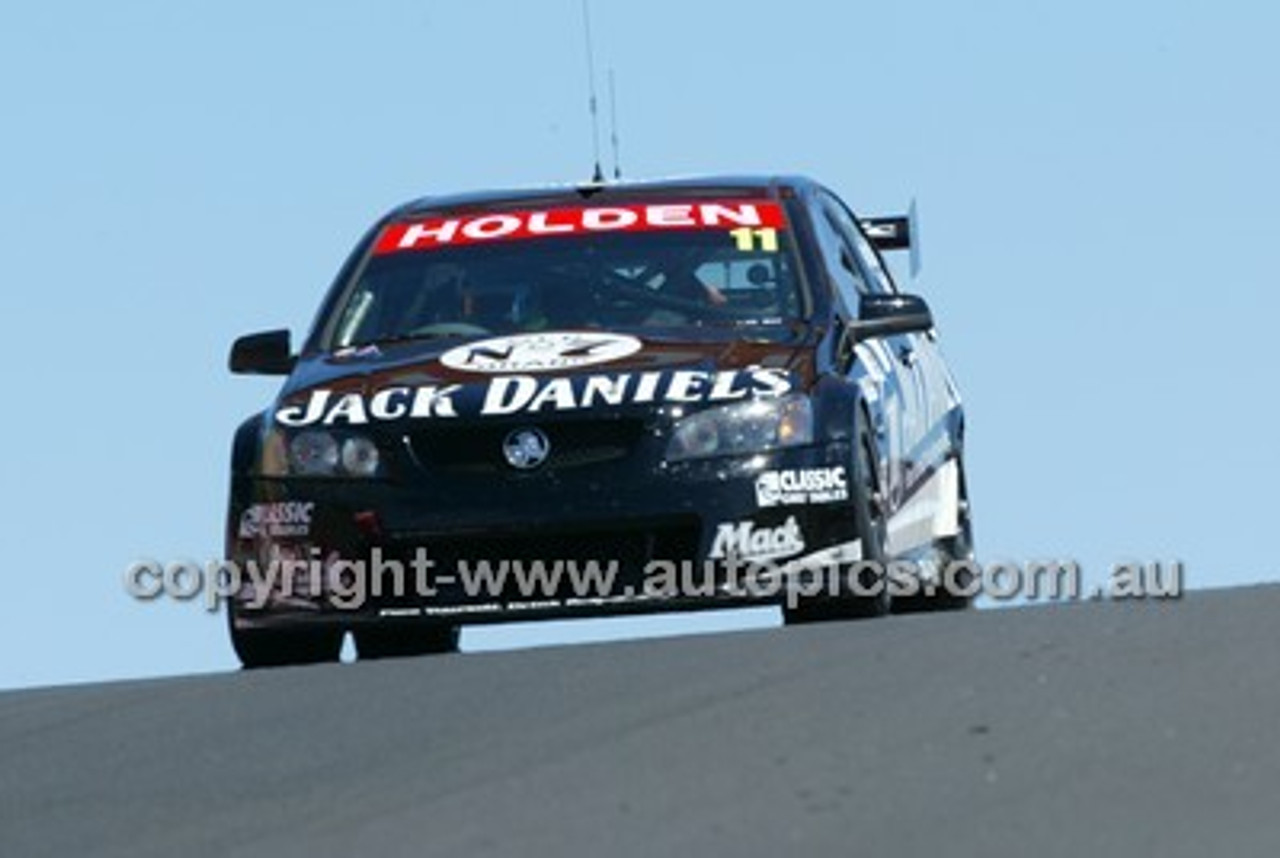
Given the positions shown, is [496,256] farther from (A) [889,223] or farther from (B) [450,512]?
(A) [889,223]

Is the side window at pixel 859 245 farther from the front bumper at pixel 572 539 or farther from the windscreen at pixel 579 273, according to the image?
the front bumper at pixel 572 539

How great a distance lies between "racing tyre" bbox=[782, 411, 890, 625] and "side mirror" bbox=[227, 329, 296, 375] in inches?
71.6

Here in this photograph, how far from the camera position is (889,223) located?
1546cm

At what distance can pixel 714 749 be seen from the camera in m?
7.44

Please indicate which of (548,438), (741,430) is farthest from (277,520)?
(741,430)

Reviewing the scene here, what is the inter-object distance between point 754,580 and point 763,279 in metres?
1.46

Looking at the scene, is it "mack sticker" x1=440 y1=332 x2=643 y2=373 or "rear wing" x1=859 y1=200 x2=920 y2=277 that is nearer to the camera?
"mack sticker" x1=440 y1=332 x2=643 y2=373

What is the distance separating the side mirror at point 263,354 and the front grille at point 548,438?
1.15m

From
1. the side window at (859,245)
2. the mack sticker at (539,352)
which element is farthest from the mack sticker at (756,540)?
the side window at (859,245)

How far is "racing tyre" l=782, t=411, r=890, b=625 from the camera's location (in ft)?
37.3

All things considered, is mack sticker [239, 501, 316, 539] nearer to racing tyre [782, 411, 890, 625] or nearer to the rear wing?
racing tyre [782, 411, 890, 625]

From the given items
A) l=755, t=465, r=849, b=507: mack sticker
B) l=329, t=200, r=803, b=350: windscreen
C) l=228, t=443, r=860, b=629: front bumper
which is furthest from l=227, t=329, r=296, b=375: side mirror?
l=755, t=465, r=849, b=507: mack sticker

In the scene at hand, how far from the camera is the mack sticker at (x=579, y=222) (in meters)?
12.7

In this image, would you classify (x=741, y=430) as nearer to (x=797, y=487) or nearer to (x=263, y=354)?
(x=797, y=487)
